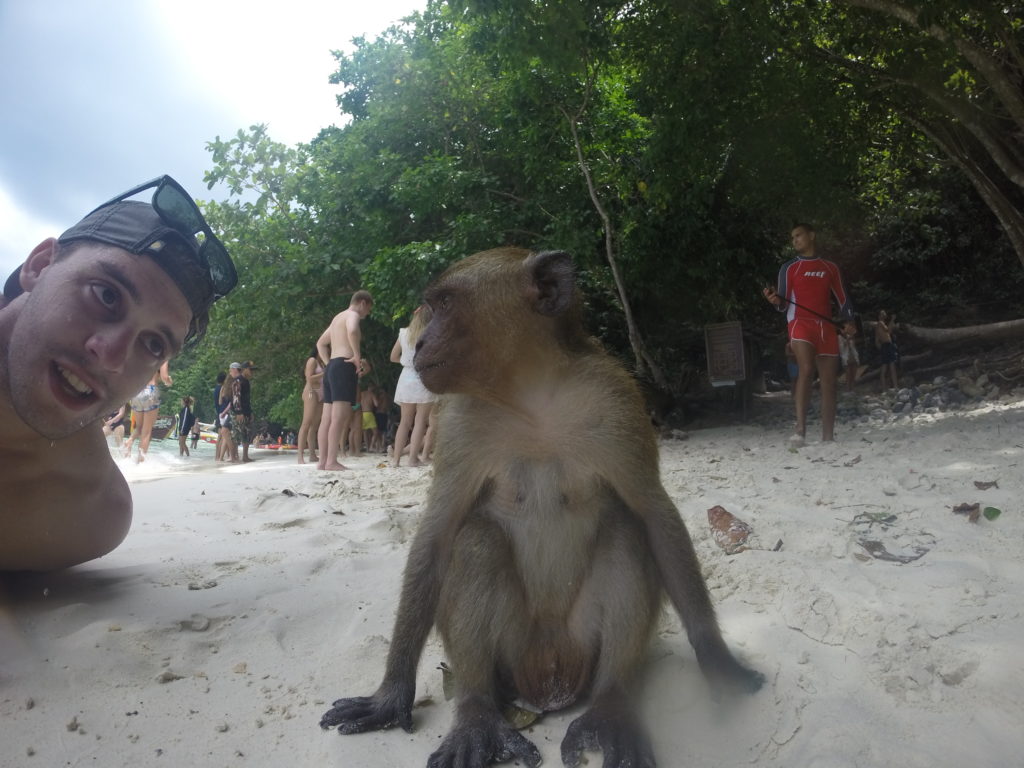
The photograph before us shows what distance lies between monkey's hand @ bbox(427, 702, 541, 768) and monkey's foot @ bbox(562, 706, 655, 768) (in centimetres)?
12

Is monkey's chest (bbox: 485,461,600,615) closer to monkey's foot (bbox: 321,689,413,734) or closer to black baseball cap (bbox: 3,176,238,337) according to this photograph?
monkey's foot (bbox: 321,689,413,734)

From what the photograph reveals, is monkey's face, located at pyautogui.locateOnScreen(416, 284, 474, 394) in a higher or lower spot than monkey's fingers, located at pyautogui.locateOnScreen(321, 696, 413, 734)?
Result: higher

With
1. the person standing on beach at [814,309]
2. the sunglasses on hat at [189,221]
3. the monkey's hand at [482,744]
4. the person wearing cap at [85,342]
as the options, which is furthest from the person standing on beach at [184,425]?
the monkey's hand at [482,744]

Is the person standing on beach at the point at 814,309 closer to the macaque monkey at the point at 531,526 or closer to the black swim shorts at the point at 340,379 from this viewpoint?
the black swim shorts at the point at 340,379

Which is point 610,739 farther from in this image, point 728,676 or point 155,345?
point 155,345

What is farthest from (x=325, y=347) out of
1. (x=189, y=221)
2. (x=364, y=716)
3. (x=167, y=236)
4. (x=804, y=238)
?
(x=364, y=716)

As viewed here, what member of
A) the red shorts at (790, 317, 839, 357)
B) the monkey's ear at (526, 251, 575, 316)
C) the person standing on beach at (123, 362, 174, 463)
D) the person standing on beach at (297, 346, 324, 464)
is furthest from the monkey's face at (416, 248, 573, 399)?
the person standing on beach at (297, 346, 324, 464)

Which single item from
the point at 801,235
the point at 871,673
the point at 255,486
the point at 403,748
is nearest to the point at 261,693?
the point at 403,748

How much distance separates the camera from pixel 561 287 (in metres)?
2.62

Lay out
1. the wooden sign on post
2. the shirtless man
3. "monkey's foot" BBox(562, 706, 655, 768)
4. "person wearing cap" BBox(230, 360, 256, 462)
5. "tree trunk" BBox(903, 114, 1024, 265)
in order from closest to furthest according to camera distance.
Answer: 1. "monkey's foot" BBox(562, 706, 655, 768)
2. the shirtless man
3. "tree trunk" BBox(903, 114, 1024, 265)
4. the wooden sign on post
5. "person wearing cap" BBox(230, 360, 256, 462)

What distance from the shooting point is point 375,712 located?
2408 millimetres

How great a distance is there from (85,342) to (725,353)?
9.48m

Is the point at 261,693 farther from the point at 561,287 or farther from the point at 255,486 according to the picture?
the point at 255,486

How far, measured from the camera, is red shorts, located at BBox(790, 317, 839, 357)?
7.07 m
